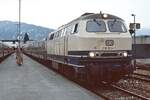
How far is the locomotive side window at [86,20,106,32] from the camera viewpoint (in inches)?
678

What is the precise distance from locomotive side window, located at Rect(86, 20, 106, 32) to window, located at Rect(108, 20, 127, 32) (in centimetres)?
30

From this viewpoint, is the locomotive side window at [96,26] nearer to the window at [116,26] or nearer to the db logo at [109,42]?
the window at [116,26]

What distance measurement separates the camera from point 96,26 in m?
17.4

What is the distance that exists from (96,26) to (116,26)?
0.88 metres

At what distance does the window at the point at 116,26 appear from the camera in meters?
17.4

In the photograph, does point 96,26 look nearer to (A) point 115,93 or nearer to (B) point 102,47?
(B) point 102,47

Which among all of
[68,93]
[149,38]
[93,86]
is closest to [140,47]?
[149,38]

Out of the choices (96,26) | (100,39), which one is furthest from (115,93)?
(96,26)

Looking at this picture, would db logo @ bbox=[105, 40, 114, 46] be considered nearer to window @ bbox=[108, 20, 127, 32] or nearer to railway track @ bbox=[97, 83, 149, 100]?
window @ bbox=[108, 20, 127, 32]

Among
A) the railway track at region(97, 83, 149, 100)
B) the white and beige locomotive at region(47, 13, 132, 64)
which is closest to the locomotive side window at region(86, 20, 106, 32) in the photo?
the white and beige locomotive at region(47, 13, 132, 64)

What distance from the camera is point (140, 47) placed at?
148 feet

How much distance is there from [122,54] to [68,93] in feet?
10.1

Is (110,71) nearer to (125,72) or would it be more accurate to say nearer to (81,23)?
(125,72)

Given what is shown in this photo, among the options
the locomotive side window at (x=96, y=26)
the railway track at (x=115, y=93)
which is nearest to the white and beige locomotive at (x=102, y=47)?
the locomotive side window at (x=96, y=26)
